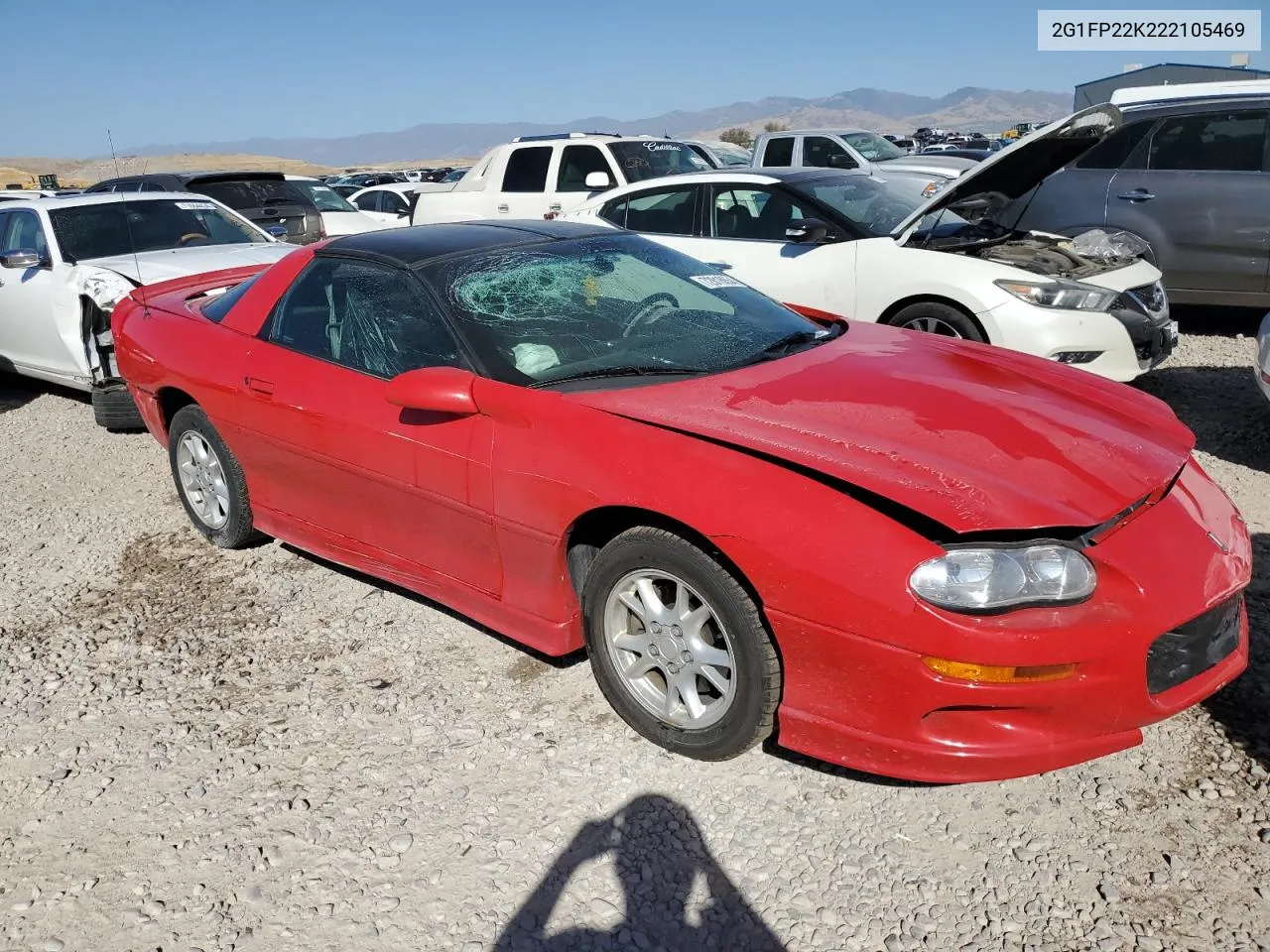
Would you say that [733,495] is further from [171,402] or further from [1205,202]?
[1205,202]

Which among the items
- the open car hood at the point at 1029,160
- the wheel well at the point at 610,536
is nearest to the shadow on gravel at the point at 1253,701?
the wheel well at the point at 610,536

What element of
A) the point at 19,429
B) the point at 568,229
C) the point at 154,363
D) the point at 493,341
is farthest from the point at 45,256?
the point at 493,341

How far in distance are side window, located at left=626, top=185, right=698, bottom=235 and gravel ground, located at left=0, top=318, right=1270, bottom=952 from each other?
4332mm

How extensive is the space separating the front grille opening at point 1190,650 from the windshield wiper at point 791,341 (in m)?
1.47

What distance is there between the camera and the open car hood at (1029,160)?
5590 millimetres

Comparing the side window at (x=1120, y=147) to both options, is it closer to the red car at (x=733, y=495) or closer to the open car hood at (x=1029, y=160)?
the open car hood at (x=1029, y=160)

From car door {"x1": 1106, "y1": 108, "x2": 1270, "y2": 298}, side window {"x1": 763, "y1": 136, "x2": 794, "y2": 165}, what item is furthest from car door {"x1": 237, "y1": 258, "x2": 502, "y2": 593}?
side window {"x1": 763, "y1": 136, "x2": 794, "y2": 165}

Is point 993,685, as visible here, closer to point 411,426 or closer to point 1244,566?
point 1244,566

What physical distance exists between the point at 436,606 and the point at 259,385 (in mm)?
1083

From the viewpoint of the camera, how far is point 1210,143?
299 inches

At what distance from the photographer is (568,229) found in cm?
412

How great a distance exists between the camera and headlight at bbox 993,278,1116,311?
5.71 m

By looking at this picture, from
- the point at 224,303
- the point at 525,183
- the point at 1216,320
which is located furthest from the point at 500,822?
the point at 525,183

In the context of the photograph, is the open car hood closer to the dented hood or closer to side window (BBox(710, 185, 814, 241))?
side window (BBox(710, 185, 814, 241))
